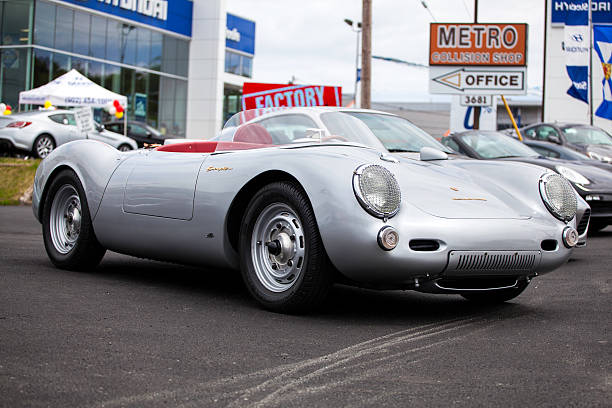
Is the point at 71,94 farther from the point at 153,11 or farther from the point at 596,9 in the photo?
the point at 596,9

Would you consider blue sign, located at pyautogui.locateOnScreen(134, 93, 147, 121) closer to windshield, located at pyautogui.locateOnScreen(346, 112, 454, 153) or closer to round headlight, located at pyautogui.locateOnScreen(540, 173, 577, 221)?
windshield, located at pyautogui.locateOnScreen(346, 112, 454, 153)

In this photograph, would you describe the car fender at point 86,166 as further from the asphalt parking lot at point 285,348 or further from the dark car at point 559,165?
the dark car at point 559,165

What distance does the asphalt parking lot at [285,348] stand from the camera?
2.83m

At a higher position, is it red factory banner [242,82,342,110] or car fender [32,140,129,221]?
red factory banner [242,82,342,110]

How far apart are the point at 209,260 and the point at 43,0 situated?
2870 cm

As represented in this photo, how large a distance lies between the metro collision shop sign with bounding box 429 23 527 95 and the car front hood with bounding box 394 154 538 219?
17.3m

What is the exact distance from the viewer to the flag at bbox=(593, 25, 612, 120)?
22.2m

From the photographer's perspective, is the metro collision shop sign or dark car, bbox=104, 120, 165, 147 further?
dark car, bbox=104, 120, 165, 147

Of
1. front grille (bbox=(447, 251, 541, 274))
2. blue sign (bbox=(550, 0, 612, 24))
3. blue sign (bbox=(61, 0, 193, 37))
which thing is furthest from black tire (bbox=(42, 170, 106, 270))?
blue sign (bbox=(550, 0, 612, 24))

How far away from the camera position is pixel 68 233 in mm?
6160

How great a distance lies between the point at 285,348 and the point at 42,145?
706 inches

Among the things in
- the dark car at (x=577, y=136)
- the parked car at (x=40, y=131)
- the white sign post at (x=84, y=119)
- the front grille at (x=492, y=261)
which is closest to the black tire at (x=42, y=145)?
the parked car at (x=40, y=131)

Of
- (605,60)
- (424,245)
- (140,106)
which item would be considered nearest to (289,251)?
(424,245)

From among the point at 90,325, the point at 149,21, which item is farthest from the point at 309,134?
the point at 149,21
